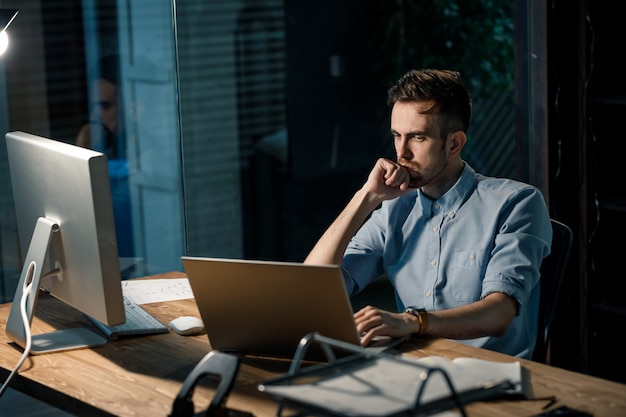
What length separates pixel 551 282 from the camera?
2307mm

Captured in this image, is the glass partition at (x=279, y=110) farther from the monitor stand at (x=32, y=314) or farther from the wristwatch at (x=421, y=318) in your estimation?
the wristwatch at (x=421, y=318)

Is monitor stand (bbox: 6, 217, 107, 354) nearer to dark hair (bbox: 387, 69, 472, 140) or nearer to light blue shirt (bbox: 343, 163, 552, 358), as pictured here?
light blue shirt (bbox: 343, 163, 552, 358)

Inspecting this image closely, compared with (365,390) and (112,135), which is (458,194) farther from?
(112,135)

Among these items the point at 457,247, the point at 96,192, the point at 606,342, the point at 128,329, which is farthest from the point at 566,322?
the point at 96,192

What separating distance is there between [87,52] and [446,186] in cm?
198

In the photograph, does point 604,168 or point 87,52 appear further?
point 87,52

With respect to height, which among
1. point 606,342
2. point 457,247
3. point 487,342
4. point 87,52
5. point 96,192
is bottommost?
point 606,342

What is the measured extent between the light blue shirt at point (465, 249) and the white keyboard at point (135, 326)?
0.52m

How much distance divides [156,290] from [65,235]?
60 centimetres

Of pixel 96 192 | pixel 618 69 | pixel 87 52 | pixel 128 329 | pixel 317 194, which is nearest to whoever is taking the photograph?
pixel 96 192

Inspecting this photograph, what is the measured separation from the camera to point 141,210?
13.4ft

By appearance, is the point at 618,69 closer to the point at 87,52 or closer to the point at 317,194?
the point at 317,194

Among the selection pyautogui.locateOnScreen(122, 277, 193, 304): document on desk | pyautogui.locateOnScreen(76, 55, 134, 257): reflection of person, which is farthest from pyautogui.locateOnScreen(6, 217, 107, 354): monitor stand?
pyautogui.locateOnScreen(76, 55, 134, 257): reflection of person

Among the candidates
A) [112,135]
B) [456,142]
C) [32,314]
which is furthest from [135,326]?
[112,135]
